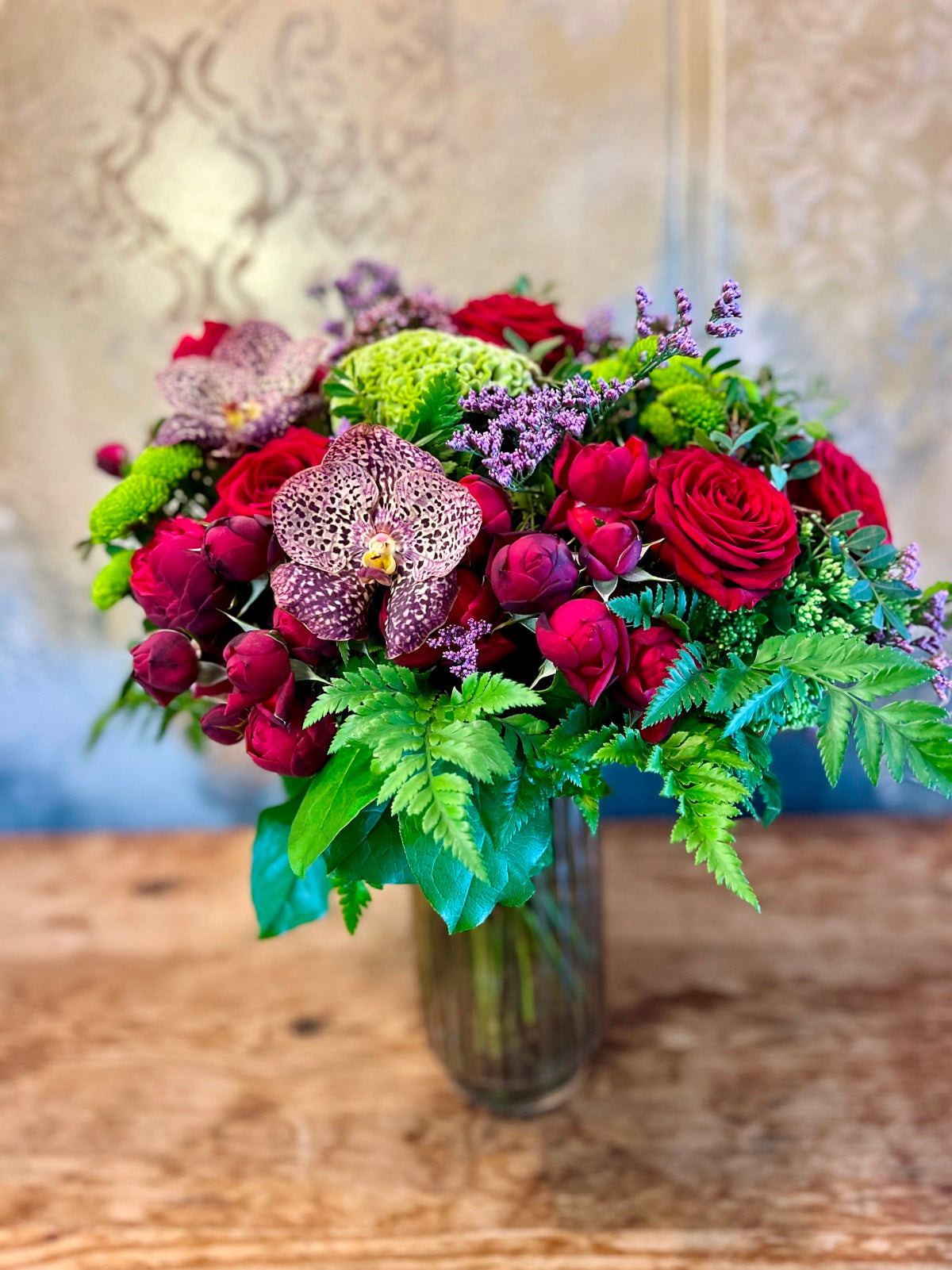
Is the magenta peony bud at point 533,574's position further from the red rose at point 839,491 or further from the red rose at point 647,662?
the red rose at point 839,491

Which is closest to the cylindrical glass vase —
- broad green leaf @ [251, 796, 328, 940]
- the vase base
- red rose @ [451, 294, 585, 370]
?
the vase base

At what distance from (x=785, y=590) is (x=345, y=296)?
435mm

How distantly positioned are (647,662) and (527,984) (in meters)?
0.36

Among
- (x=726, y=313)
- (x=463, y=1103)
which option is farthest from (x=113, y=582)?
(x=463, y=1103)

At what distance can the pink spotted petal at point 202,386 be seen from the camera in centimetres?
57

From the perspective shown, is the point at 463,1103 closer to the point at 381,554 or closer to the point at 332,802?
the point at 332,802

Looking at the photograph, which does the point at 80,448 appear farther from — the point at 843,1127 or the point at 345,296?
the point at 843,1127

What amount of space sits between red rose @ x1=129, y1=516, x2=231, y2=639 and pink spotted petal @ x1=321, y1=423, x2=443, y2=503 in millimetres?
90

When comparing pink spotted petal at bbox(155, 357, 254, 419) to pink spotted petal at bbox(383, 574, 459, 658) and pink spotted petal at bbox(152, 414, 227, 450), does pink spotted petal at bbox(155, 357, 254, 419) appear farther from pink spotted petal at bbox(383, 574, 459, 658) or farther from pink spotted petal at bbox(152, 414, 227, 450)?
pink spotted petal at bbox(383, 574, 459, 658)

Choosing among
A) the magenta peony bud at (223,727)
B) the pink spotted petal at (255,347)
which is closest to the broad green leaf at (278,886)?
the magenta peony bud at (223,727)

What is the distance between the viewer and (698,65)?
98cm

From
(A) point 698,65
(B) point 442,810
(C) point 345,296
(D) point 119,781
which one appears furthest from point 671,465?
(D) point 119,781

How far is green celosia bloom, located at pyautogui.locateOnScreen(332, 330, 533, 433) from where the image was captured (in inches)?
19.5

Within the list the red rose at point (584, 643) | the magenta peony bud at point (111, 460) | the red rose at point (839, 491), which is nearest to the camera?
the red rose at point (584, 643)
